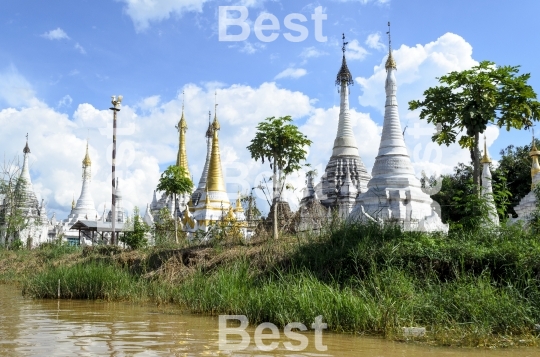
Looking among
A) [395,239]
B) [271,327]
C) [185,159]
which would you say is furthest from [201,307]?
[185,159]

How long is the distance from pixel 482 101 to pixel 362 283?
5.53 m

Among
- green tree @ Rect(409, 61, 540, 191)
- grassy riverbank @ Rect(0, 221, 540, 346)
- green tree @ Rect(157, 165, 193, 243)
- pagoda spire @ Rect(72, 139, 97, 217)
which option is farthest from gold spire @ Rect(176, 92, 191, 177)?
green tree @ Rect(409, 61, 540, 191)

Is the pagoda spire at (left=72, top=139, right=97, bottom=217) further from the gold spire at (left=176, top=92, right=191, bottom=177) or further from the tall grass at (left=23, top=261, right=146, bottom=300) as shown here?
the tall grass at (left=23, top=261, right=146, bottom=300)

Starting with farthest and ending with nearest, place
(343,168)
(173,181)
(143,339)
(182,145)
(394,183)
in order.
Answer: (182,145) → (343,168) → (173,181) → (394,183) → (143,339)

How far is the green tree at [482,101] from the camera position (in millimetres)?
11992

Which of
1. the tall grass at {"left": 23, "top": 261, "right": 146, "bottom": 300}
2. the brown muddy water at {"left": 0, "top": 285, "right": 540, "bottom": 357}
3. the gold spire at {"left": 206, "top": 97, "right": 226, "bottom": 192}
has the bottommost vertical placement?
the brown muddy water at {"left": 0, "top": 285, "right": 540, "bottom": 357}

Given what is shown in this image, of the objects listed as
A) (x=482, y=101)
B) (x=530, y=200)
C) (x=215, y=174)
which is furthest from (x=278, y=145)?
(x=215, y=174)

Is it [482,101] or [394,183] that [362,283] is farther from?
[394,183]

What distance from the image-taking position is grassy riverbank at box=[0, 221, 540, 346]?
7.81 metres

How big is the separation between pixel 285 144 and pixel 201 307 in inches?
286

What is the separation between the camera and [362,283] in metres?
9.28

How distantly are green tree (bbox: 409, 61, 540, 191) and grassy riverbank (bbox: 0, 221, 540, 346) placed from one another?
8.93ft

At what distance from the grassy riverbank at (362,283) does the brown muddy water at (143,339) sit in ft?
1.68

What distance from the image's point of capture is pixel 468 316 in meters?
7.96
